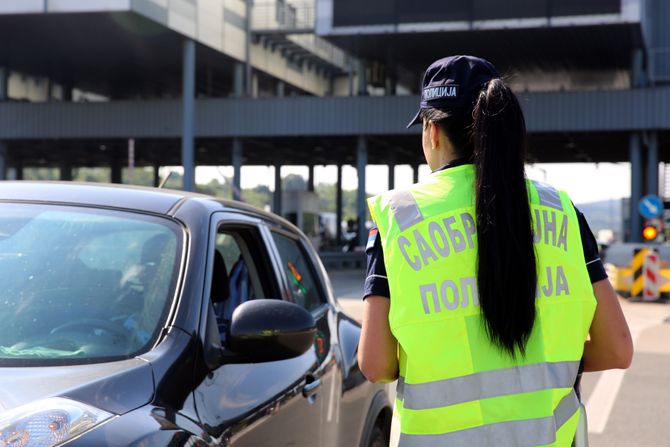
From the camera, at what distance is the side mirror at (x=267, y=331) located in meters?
2.73

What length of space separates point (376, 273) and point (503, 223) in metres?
0.32

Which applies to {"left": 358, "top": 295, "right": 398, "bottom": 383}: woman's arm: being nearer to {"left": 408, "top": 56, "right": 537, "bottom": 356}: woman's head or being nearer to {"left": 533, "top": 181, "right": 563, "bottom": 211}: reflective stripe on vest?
{"left": 408, "top": 56, "right": 537, "bottom": 356}: woman's head

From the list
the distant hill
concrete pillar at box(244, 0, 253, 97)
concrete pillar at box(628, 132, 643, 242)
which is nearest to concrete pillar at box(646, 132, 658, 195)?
concrete pillar at box(628, 132, 643, 242)

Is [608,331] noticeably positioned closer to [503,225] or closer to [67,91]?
[503,225]

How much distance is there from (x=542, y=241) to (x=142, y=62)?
130 feet

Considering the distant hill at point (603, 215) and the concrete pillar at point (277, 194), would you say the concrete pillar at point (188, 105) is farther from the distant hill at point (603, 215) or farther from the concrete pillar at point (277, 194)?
the distant hill at point (603, 215)

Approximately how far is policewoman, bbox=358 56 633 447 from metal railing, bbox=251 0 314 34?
3834 cm

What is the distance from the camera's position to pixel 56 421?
6.79 ft

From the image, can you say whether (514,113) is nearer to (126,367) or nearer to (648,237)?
(126,367)

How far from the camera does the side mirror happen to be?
2734mm

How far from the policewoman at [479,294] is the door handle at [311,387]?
1149mm

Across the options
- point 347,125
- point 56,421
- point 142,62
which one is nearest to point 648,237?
point 347,125

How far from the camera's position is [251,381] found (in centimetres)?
295

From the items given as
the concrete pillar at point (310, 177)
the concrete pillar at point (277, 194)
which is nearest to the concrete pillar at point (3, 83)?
the concrete pillar at point (277, 194)
